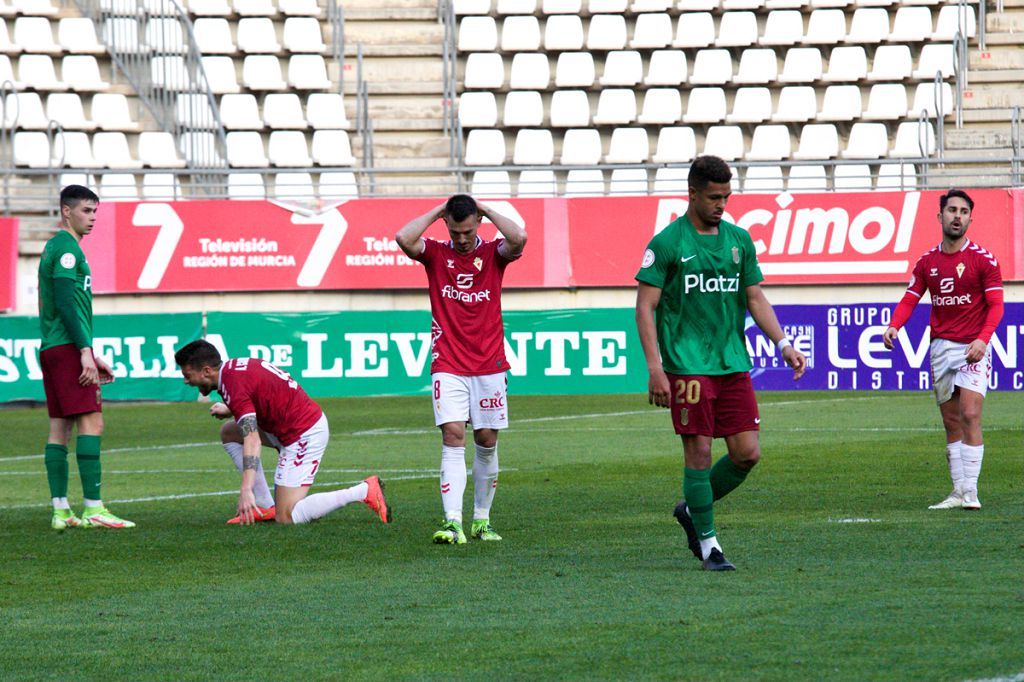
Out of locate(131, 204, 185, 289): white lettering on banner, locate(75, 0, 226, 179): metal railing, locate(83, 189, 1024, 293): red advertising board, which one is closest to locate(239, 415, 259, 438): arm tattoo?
locate(83, 189, 1024, 293): red advertising board

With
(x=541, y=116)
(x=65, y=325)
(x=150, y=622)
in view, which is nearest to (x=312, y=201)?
(x=541, y=116)

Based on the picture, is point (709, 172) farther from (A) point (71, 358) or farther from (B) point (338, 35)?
(B) point (338, 35)

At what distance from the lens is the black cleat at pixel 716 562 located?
731cm

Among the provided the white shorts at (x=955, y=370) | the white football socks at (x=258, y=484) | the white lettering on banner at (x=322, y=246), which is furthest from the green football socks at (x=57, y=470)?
the white lettering on banner at (x=322, y=246)

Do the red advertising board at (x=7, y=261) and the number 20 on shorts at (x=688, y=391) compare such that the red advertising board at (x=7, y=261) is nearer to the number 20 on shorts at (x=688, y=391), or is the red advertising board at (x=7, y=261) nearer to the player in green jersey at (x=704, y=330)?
the player in green jersey at (x=704, y=330)

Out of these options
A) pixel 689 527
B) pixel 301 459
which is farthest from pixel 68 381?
pixel 689 527

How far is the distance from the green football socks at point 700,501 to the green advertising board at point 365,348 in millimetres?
16584

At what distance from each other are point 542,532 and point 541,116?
69.6ft

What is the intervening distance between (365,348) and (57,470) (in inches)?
567

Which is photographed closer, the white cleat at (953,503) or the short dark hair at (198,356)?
the short dark hair at (198,356)

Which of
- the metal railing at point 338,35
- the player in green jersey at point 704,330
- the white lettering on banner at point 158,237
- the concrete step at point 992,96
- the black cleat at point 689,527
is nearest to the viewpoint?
the player in green jersey at point 704,330

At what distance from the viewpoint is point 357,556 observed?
837 centimetres

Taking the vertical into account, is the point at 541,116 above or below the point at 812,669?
above

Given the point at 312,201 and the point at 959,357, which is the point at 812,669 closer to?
the point at 959,357
